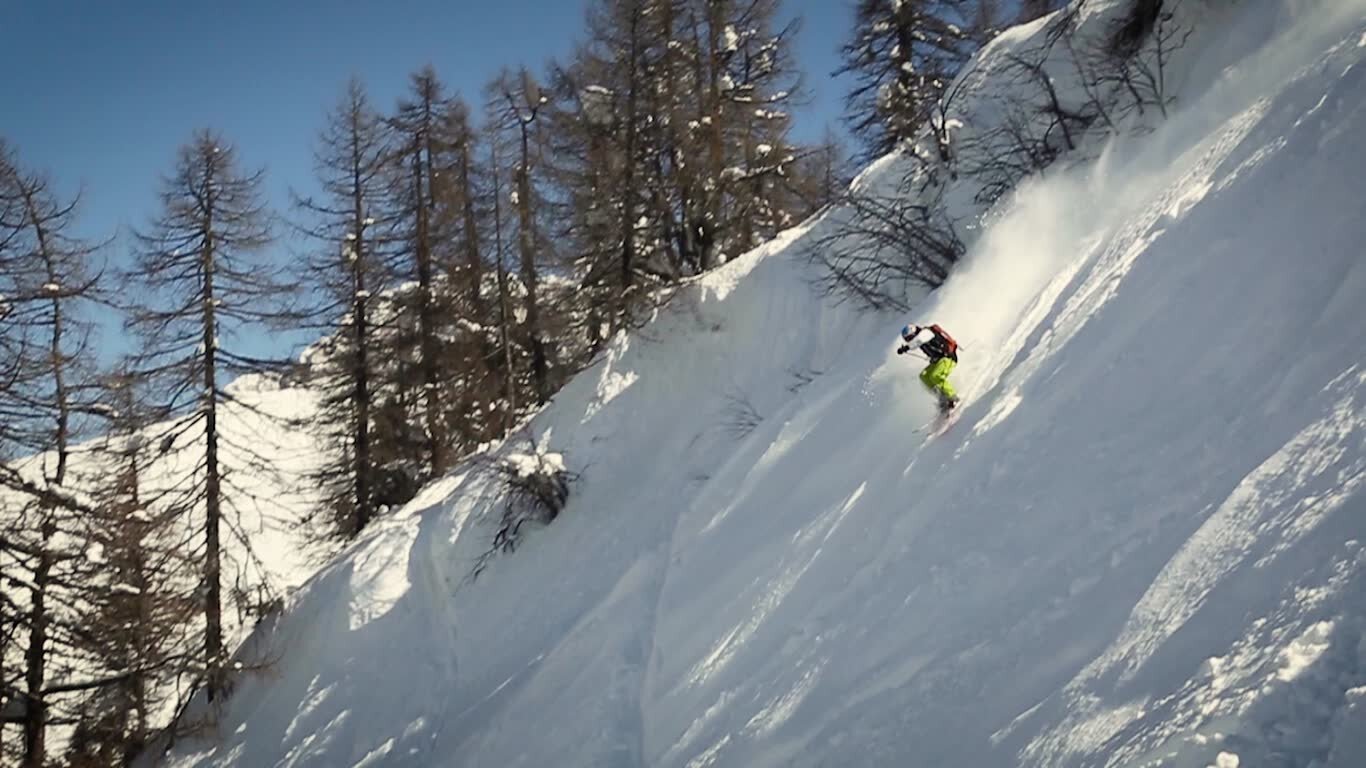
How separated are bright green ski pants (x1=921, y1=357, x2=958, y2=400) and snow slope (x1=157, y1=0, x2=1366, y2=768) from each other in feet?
0.95

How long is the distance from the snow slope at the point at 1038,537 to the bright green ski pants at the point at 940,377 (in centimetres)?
29

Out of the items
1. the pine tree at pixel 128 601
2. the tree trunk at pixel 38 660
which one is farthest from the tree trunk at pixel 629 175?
the tree trunk at pixel 38 660

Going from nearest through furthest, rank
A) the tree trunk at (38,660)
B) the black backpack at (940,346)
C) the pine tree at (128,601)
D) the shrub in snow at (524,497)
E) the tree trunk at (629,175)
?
the black backpack at (940,346), the tree trunk at (38,660), the pine tree at (128,601), the shrub in snow at (524,497), the tree trunk at (629,175)

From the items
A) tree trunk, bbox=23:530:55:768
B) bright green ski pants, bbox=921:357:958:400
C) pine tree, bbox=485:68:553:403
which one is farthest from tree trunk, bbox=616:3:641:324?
tree trunk, bbox=23:530:55:768

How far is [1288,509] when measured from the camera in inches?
122

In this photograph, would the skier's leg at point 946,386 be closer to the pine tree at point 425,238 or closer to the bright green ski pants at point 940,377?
the bright green ski pants at point 940,377

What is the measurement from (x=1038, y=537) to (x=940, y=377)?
7.42ft

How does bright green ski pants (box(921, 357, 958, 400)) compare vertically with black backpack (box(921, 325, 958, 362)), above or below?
below

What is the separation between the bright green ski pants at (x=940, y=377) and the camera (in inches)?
245

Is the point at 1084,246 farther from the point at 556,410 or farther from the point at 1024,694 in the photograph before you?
the point at 556,410

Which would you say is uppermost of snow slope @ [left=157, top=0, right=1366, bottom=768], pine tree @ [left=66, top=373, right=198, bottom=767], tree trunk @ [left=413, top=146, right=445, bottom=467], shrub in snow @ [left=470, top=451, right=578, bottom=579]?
tree trunk @ [left=413, top=146, right=445, bottom=467]

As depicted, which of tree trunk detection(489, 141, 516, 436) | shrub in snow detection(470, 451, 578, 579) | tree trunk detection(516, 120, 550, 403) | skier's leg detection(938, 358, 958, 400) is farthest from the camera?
tree trunk detection(516, 120, 550, 403)

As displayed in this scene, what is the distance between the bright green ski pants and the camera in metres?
6.23

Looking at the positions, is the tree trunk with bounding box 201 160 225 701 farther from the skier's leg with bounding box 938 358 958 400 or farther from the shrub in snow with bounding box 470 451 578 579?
the skier's leg with bounding box 938 358 958 400
